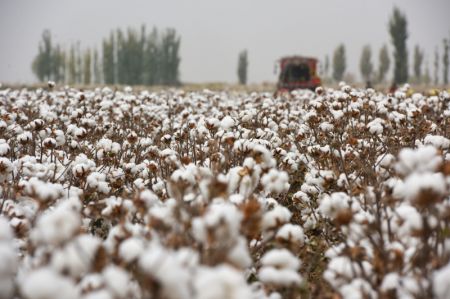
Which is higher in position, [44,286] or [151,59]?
[151,59]

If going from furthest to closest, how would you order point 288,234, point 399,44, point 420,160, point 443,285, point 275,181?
point 399,44 < point 275,181 < point 288,234 < point 420,160 < point 443,285

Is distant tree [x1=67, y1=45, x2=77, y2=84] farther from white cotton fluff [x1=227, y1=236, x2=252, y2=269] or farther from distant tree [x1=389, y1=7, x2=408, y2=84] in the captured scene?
white cotton fluff [x1=227, y1=236, x2=252, y2=269]

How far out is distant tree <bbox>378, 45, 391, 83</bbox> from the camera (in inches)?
2303

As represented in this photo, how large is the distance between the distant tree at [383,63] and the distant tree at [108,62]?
34.7 meters

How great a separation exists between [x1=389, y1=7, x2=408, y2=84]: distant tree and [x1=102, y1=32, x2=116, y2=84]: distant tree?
3512 cm

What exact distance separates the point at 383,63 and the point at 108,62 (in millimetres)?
36137

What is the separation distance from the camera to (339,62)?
200 ft

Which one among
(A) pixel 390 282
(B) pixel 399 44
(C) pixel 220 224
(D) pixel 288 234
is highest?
(B) pixel 399 44

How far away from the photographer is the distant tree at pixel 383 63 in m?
58.5

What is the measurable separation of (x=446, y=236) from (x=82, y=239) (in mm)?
1436

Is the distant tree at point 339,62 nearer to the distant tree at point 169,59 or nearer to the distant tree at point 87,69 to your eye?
the distant tree at point 169,59

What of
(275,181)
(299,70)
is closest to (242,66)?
(299,70)

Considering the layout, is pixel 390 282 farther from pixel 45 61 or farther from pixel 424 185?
pixel 45 61

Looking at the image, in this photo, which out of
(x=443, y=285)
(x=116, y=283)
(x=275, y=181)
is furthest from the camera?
(x=275, y=181)
